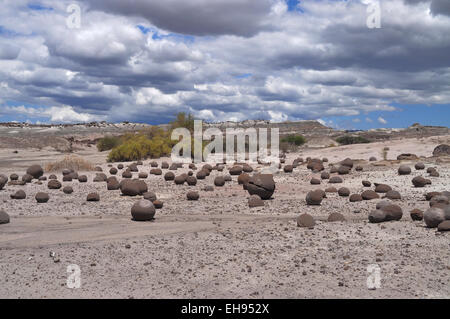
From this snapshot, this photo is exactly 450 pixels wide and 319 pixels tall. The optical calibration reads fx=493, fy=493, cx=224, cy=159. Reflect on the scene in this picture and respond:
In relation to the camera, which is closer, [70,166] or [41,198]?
[41,198]

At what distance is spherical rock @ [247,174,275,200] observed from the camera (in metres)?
13.7

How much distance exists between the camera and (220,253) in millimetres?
7848

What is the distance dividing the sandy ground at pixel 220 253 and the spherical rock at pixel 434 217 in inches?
9.6

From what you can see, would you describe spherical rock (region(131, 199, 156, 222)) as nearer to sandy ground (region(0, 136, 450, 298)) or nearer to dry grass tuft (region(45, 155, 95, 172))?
sandy ground (region(0, 136, 450, 298))

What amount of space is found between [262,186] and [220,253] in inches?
236

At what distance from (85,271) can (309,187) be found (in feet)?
35.5

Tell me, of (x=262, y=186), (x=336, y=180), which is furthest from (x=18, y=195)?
(x=336, y=180)

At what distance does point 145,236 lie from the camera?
903 cm

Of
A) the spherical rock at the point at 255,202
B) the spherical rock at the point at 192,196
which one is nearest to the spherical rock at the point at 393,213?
the spherical rock at the point at 255,202

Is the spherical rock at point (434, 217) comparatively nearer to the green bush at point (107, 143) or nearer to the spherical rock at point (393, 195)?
the spherical rock at point (393, 195)

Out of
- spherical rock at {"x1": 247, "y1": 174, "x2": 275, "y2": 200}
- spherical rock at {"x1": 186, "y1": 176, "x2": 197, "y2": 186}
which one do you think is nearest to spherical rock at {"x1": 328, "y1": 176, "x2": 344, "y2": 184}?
spherical rock at {"x1": 247, "y1": 174, "x2": 275, "y2": 200}

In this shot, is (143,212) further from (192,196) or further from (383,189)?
(383,189)

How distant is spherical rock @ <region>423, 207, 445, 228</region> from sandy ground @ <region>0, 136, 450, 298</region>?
9.6 inches
